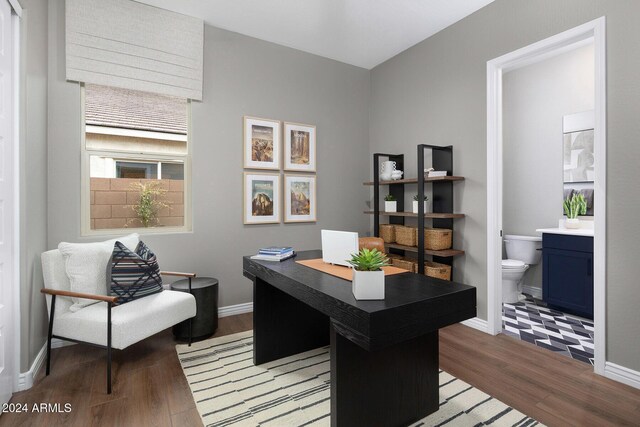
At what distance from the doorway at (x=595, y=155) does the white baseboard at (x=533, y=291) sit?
60.8 inches

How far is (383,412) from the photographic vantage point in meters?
1.67

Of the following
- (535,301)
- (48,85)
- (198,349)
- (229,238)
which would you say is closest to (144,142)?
(48,85)

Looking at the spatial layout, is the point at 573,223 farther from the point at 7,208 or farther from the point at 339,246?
the point at 7,208

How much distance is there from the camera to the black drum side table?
281cm

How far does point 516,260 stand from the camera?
13.6 feet

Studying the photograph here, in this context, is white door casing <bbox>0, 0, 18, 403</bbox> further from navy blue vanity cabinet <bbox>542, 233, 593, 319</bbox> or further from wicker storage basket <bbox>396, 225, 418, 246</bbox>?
navy blue vanity cabinet <bbox>542, 233, 593, 319</bbox>

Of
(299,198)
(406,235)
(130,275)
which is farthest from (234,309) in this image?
(406,235)

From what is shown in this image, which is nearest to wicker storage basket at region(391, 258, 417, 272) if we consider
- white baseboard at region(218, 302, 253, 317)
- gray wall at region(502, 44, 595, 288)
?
white baseboard at region(218, 302, 253, 317)

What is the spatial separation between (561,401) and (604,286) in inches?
34.2

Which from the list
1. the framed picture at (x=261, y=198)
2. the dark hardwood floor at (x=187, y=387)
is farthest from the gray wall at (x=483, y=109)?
the framed picture at (x=261, y=198)

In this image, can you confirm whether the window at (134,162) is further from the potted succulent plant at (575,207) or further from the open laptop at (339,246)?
the potted succulent plant at (575,207)

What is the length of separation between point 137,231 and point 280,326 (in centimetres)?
170

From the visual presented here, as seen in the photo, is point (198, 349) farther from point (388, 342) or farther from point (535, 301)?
point (535, 301)

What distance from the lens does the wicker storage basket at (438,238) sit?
10.6ft
